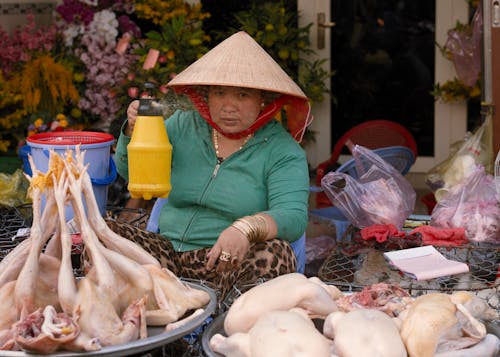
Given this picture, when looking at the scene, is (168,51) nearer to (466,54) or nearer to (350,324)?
(466,54)

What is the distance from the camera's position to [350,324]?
5.82ft

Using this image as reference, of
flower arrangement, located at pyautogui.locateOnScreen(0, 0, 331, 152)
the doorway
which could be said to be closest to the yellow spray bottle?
flower arrangement, located at pyautogui.locateOnScreen(0, 0, 331, 152)

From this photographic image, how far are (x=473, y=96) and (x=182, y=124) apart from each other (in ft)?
12.7

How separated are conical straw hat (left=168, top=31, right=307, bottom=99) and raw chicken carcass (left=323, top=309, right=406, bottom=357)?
1431mm

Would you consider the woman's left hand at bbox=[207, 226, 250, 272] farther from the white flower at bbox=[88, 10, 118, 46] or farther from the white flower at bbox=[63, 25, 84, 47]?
the white flower at bbox=[63, 25, 84, 47]

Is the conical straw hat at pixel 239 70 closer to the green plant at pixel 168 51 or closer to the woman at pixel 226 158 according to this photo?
the woman at pixel 226 158

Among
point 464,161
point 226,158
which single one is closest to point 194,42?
point 464,161

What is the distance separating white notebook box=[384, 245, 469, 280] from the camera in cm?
263

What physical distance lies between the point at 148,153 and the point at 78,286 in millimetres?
996

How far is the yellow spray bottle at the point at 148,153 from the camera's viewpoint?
2.87m

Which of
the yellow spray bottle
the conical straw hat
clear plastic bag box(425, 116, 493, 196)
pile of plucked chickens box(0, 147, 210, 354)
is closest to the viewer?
pile of plucked chickens box(0, 147, 210, 354)

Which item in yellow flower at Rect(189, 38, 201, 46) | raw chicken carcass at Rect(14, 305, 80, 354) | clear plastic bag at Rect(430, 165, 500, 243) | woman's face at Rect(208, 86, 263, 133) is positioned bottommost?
clear plastic bag at Rect(430, 165, 500, 243)

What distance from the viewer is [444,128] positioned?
275 inches

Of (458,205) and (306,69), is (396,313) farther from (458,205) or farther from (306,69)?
(306,69)
